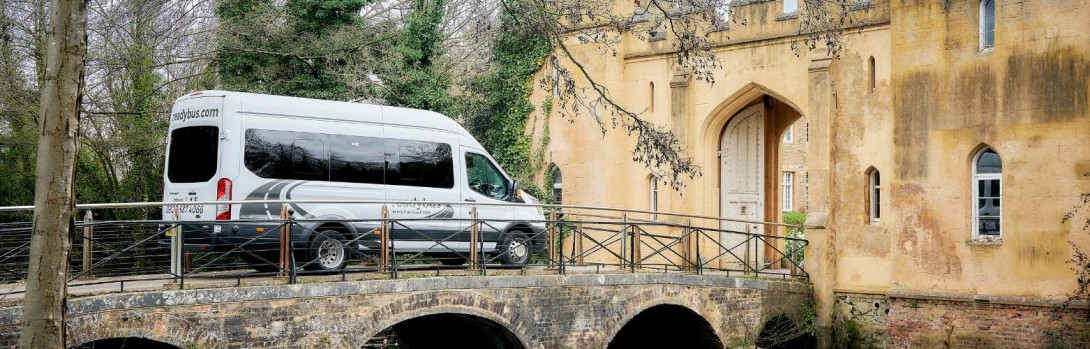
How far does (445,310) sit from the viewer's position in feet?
46.0

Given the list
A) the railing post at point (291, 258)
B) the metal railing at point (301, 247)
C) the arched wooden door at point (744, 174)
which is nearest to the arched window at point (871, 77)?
the arched wooden door at point (744, 174)

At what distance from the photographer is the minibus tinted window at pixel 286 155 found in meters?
14.0

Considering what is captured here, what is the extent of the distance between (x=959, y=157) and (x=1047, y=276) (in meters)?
2.34

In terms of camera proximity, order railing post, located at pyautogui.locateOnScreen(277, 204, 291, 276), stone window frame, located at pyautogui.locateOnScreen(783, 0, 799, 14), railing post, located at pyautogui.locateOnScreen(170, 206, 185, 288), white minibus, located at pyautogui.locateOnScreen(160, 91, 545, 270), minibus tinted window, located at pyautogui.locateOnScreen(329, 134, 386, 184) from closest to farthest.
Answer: railing post, located at pyautogui.locateOnScreen(170, 206, 185, 288), railing post, located at pyautogui.locateOnScreen(277, 204, 291, 276), white minibus, located at pyautogui.locateOnScreen(160, 91, 545, 270), minibus tinted window, located at pyautogui.locateOnScreen(329, 134, 386, 184), stone window frame, located at pyautogui.locateOnScreen(783, 0, 799, 14)

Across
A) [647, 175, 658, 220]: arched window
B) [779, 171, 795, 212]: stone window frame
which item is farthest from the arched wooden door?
[779, 171, 795, 212]: stone window frame

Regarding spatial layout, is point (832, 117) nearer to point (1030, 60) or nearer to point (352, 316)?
point (1030, 60)

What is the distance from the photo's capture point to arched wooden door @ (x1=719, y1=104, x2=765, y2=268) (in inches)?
902

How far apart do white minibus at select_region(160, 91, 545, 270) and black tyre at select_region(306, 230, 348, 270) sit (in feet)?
0.05

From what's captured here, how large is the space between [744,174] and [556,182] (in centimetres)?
393

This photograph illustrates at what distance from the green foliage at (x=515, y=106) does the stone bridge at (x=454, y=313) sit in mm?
4930

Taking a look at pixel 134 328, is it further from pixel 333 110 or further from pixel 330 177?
pixel 333 110

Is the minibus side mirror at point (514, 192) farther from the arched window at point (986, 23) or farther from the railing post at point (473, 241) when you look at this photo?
the arched window at point (986, 23)

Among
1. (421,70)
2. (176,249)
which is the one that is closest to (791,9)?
(421,70)

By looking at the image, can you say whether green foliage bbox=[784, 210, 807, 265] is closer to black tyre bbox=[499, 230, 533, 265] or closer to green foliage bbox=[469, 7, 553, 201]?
green foliage bbox=[469, 7, 553, 201]
